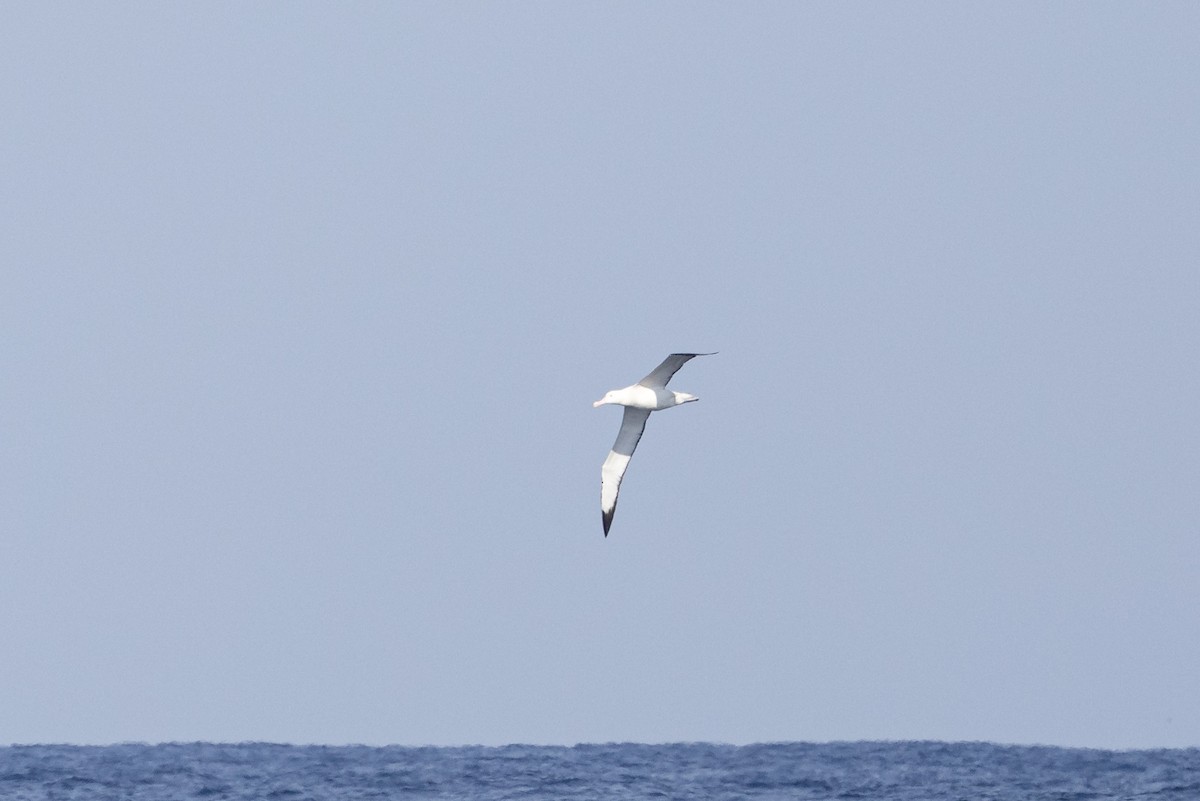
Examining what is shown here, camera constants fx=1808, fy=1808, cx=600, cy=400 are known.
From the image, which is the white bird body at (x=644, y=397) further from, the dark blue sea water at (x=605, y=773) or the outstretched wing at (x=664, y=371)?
the dark blue sea water at (x=605, y=773)

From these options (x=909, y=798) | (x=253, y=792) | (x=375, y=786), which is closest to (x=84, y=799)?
(x=253, y=792)

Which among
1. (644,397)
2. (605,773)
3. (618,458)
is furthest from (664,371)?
(605,773)

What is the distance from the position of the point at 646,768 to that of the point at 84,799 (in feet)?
37.5

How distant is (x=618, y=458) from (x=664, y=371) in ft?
7.72

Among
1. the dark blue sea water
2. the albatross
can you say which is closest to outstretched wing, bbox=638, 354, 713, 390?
the albatross

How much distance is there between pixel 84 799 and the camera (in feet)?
103

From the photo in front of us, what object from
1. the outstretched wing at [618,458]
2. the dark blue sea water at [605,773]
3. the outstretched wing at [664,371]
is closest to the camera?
the outstretched wing at [664,371]

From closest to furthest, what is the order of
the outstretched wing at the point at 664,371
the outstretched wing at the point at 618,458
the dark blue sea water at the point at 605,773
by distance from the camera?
1. the outstretched wing at the point at 664,371
2. the outstretched wing at the point at 618,458
3. the dark blue sea water at the point at 605,773

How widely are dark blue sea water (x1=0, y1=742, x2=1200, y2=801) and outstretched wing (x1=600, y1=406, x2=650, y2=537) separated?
8028mm

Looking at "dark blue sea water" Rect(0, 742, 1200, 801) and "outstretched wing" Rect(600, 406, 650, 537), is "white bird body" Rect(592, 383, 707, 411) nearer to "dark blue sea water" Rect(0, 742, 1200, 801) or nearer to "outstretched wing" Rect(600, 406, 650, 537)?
"outstretched wing" Rect(600, 406, 650, 537)

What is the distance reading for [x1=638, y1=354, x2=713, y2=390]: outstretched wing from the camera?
75.0ft

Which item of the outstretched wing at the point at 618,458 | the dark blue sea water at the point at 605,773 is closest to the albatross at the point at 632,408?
the outstretched wing at the point at 618,458

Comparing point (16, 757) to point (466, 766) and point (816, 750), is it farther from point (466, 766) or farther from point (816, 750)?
point (816, 750)

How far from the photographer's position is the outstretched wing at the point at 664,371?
2288 centimetres
